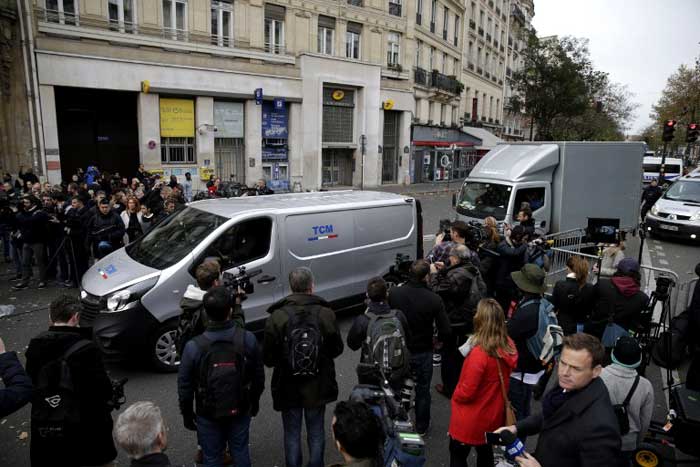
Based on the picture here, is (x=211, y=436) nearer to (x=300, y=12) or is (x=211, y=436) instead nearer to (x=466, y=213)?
(x=466, y=213)

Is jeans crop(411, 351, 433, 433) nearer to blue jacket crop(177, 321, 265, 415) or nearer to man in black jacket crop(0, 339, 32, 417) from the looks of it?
blue jacket crop(177, 321, 265, 415)

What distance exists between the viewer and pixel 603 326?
15.8ft

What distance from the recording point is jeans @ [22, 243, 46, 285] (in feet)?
29.1

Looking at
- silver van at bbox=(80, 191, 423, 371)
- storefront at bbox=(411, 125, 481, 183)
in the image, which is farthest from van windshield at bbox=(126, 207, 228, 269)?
storefront at bbox=(411, 125, 481, 183)

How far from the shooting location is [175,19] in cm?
2041

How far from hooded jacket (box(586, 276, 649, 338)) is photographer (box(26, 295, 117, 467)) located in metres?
4.50

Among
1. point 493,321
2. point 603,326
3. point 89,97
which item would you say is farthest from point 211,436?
point 89,97

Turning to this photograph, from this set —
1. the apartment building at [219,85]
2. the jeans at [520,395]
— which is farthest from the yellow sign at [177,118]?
the jeans at [520,395]

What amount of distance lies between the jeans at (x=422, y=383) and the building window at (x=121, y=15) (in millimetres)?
19971

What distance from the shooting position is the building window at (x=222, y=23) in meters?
21.6

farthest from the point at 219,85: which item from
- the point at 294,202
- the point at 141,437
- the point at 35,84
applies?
the point at 141,437

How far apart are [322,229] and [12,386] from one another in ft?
Answer: 14.6

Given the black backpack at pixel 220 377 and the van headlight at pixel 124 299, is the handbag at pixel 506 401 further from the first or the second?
the van headlight at pixel 124 299

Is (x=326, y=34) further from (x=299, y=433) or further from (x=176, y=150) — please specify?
(x=299, y=433)
